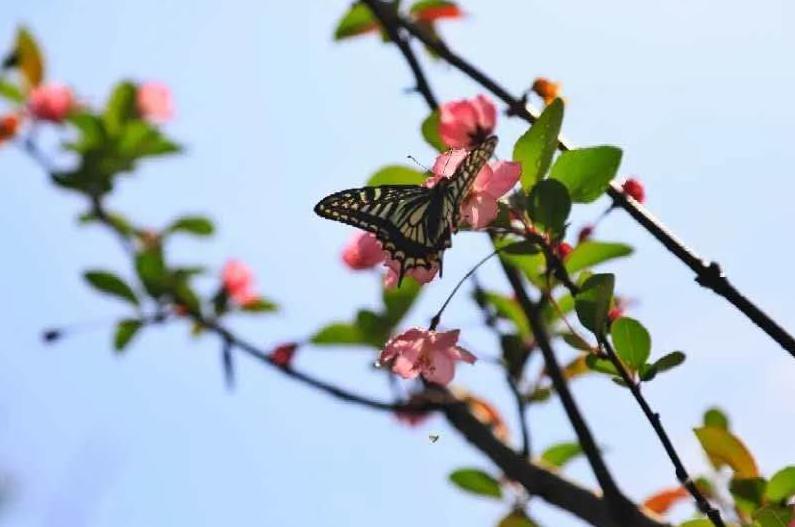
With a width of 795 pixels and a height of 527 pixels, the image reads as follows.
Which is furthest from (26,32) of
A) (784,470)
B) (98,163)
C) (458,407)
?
(784,470)

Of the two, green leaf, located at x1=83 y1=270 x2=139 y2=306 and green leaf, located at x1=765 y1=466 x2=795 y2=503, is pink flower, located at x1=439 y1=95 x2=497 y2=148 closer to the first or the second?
green leaf, located at x1=765 y1=466 x2=795 y2=503

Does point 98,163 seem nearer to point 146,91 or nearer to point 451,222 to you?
point 146,91

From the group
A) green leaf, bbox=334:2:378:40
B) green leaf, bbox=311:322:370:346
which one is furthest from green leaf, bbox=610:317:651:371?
green leaf, bbox=311:322:370:346

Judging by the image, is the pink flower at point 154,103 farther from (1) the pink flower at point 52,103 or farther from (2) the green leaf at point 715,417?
(2) the green leaf at point 715,417

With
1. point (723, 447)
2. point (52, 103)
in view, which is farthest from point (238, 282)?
point (723, 447)

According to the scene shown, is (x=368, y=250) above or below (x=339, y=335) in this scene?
below

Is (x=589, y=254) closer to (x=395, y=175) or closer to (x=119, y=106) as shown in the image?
(x=395, y=175)
